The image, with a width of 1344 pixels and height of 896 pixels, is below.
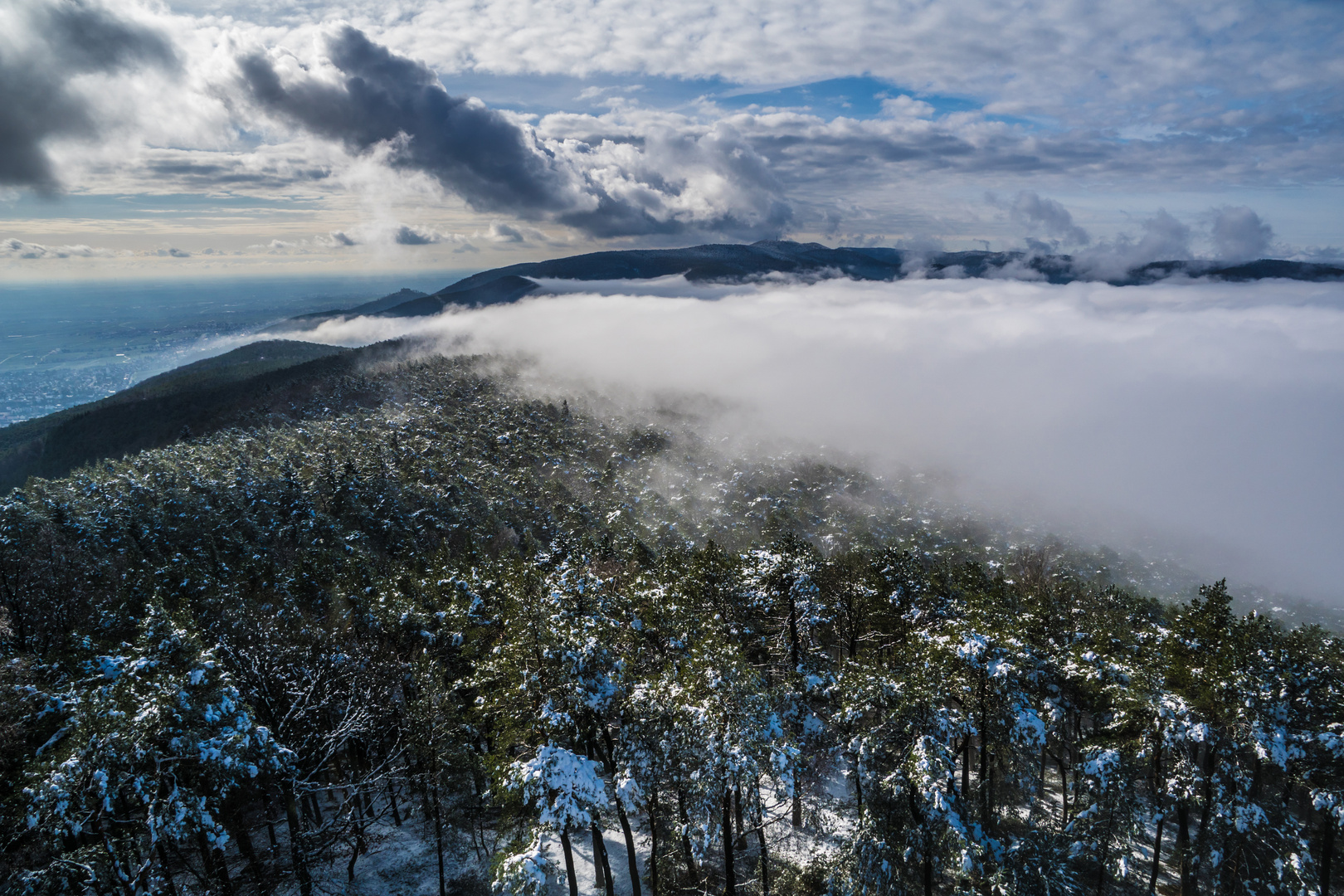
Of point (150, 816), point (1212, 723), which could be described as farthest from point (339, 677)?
point (1212, 723)

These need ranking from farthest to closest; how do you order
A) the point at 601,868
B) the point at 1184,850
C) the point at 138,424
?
the point at 138,424, the point at 601,868, the point at 1184,850

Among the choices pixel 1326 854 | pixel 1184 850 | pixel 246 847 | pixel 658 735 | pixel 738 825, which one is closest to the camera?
pixel 658 735

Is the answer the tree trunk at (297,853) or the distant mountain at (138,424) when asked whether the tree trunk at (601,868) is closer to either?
the tree trunk at (297,853)

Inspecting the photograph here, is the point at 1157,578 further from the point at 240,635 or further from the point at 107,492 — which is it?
the point at 107,492

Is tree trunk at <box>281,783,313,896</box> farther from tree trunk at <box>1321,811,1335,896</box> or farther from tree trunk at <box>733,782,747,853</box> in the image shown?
tree trunk at <box>1321,811,1335,896</box>

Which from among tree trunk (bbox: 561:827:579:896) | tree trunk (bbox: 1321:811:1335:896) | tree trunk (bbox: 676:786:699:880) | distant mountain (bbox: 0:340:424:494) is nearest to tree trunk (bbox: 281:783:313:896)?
tree trunk (bbox: 561:827:579:896)

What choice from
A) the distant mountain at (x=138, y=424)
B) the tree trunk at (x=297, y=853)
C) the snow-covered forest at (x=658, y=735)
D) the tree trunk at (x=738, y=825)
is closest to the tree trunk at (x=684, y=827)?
the snow-covered forest at (x=658, y=735)

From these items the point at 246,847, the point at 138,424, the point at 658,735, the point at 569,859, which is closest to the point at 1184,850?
the point at 658,735

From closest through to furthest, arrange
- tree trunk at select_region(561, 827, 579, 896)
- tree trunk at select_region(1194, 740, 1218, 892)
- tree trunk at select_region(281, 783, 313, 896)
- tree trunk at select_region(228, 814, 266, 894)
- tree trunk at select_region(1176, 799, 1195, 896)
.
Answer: tree trunk at select_region(561, 827, 579, 896), tree trunk at select_region(281, 783, 313, 896), tree trunk at select_region(228, 814, 266, 894), tree trunk at select_region(1194, 740, 1218, 892), tree trunk at select_region(1176, 799, 1195, 896)

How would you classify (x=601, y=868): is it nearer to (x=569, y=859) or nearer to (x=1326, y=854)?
(x=569, y=859)
